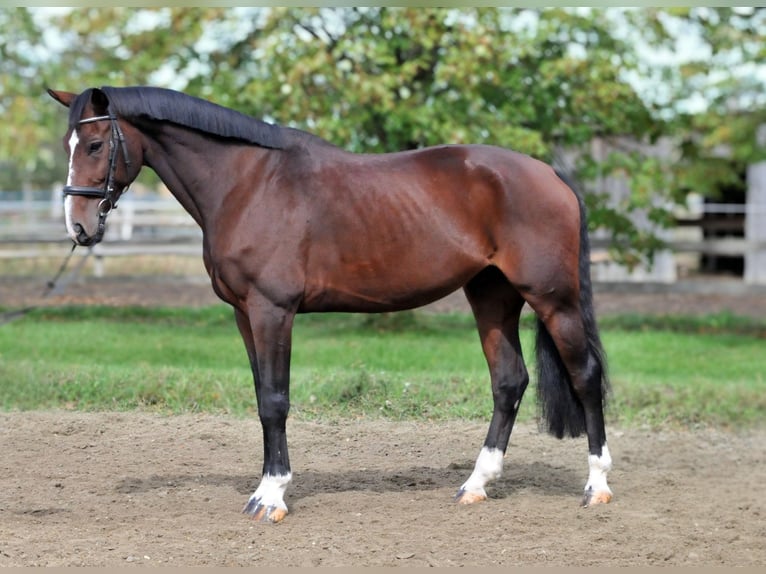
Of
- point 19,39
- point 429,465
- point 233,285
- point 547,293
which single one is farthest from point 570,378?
point 19,39

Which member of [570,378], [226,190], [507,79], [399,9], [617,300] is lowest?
[617,300]

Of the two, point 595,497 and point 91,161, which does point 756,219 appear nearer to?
point 595,497

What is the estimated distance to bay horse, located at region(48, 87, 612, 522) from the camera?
14.7 ft

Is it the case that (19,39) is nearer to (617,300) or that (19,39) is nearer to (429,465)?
(617,300)

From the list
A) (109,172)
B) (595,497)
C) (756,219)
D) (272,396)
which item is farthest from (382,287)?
(756,219)

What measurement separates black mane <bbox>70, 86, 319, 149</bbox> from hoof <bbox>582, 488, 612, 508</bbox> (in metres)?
2.37

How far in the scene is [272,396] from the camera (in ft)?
14.9

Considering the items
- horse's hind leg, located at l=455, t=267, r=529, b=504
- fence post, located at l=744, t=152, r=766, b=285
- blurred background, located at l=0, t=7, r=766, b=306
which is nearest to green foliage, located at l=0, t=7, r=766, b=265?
blurred background, located at l=0, t=7, r=766, b=306

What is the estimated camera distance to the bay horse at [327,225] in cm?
449

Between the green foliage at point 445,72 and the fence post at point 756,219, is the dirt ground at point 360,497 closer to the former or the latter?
the green foliage at point 445,72

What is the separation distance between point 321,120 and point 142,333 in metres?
2.54

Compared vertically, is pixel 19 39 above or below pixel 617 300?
above

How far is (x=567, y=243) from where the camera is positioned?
483 cm

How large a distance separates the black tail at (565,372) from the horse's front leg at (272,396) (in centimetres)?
142
